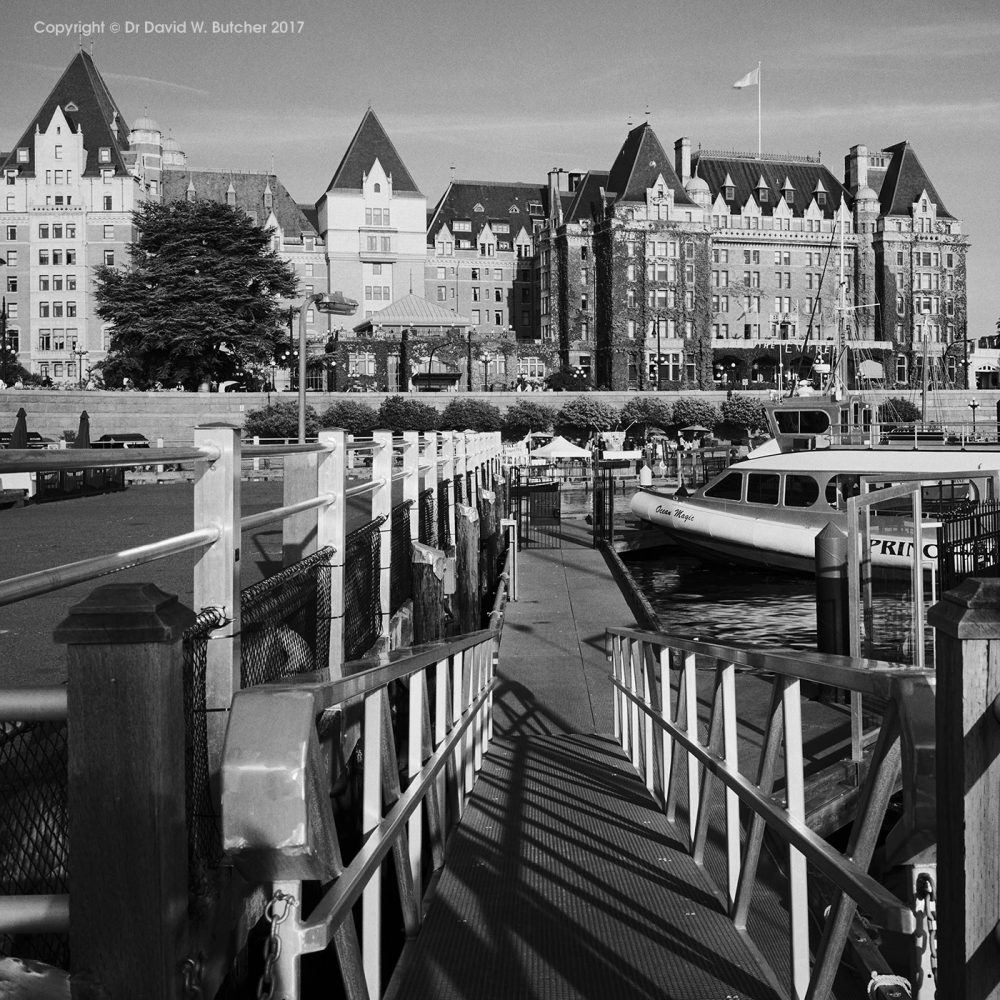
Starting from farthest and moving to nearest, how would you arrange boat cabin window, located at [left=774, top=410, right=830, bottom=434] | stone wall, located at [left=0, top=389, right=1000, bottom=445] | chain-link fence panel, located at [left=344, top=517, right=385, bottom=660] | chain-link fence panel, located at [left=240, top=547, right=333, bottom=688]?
stone wall, located at [left=0, top=389, right=1000, bottom=445], boat cabin window, located at [left=774, top=410, right=830, bottom=434], chain-link fence panel, located at [left=344, top=517, right=385, bottom=660], chain-link fence panel, located at [left=240, top=547, right=333, bottom=688]

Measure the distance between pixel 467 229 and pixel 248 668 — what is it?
106 m

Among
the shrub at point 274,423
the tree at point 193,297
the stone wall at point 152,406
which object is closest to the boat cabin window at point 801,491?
the shrub at point 274,423

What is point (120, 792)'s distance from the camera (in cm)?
221

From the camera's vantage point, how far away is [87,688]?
219 cm

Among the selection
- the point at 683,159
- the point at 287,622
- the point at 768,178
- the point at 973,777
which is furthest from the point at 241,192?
the point at 973,777

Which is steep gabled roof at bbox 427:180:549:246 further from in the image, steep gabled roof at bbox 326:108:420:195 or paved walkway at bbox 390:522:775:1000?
paved walkway at bbox 390:522:775:1000

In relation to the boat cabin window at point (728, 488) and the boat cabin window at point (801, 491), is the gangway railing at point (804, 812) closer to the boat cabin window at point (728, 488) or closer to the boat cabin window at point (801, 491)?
the boat cabin window at point (801, 491)

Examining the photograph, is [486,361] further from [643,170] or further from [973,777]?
[973,777]

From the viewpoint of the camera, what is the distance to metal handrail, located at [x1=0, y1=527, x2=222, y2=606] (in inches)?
92.7

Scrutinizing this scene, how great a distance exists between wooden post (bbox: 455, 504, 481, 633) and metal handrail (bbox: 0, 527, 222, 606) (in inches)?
436

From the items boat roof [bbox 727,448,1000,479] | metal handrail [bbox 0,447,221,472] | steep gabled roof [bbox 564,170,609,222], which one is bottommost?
boat roof [bbox 727,448,1000,479]

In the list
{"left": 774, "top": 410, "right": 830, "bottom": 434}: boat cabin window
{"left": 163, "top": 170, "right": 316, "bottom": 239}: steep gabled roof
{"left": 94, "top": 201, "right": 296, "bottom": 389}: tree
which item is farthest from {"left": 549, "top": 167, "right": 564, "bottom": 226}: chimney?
{"left": 774, "top": 410, "right": 830, "bottom": 434}: boat cabin window

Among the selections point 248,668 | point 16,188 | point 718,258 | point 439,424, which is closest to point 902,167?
point 718,258

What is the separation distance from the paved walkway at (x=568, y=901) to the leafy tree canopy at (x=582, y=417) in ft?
241
